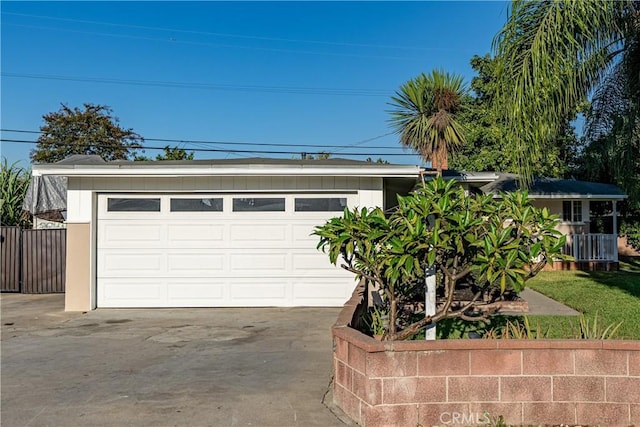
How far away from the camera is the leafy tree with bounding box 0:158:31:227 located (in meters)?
17.9

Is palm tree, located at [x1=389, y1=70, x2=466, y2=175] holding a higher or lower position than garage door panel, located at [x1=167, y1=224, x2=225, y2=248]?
higher

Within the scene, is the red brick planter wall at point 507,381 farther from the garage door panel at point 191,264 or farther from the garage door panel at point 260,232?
the garage door panel at point 191,264

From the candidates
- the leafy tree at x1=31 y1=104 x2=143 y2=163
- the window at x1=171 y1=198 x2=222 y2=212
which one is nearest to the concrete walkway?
the window at x1=171 y1=198 x2=222 y2=212

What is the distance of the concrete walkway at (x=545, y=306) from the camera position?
8961mm

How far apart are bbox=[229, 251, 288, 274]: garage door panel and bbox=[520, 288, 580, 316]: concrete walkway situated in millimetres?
4763

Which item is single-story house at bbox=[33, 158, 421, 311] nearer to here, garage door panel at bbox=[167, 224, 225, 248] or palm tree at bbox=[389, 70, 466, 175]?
garage door panel at bbox=[167, 224, 225, 248]

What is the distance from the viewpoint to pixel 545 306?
383 inches

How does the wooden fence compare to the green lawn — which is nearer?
the green lawn

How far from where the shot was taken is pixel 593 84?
812cm

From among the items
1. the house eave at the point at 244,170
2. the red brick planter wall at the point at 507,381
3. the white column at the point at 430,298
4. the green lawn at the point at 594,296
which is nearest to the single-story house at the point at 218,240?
the house eave at the point at 244,170

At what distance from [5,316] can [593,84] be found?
11330 millimetres

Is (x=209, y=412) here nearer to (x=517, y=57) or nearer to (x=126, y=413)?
(x=126, y=413)

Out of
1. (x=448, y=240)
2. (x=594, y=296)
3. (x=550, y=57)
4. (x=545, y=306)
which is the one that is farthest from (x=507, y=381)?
(x=594, y=296)

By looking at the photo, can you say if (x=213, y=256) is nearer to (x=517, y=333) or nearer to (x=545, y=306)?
(x=545, y=306)
